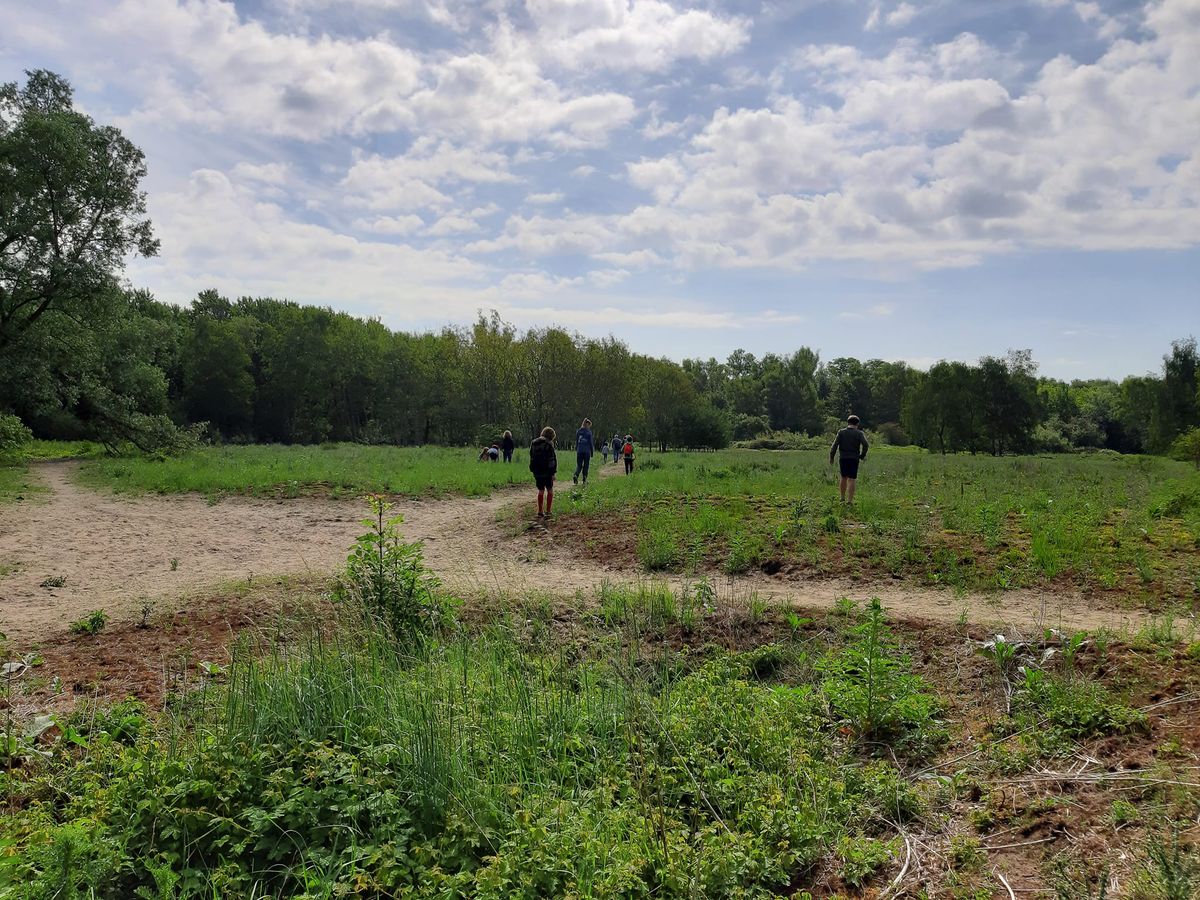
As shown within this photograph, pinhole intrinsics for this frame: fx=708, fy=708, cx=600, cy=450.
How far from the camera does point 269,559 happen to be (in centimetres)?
1139

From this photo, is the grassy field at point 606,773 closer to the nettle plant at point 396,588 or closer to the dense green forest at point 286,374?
the nettle plant at point 396,588

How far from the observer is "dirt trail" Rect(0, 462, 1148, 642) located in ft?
26.7

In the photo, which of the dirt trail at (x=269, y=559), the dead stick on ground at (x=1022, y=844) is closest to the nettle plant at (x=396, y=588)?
the dirt trail at (x=269, y=559)

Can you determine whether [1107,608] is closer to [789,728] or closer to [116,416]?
[789,728]

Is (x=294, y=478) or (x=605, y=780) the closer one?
(x=605, y=780)

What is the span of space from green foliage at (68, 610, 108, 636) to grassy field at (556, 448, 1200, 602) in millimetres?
6708

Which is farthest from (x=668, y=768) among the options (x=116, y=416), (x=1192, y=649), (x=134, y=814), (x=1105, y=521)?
(x=116, y=416)

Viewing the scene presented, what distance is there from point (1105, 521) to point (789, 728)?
10485 millimetres

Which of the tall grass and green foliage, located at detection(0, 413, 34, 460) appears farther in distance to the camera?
green foliage, located at detection(0, 413, 34, 460)

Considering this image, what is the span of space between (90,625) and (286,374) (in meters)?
70.8

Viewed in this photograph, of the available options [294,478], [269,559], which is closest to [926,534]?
[269,559]

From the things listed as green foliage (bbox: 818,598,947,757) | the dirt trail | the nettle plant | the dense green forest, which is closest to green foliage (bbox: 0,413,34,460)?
the dense green forest

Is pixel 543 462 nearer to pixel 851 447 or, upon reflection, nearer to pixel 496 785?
pixel 851 447

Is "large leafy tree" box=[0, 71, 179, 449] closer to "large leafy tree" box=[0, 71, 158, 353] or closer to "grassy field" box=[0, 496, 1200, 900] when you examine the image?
"large leafy tree" box=[0, 71, 158, 353]
